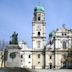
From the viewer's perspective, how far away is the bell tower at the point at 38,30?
8575 cm

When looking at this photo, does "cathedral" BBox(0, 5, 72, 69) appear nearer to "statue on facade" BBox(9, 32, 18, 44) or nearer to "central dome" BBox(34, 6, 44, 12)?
"central dome" BBox(34, 6, 44, 12)

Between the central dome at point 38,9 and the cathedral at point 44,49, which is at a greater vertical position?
the central dome at point 38,9

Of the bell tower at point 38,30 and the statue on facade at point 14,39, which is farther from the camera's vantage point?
the bell tower at point 38,30

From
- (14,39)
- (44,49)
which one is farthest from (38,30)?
(14,39)

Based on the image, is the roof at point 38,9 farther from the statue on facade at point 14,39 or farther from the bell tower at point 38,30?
the statue on facade at point 14,39

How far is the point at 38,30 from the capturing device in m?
86.4

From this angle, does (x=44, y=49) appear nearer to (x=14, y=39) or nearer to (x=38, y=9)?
(x=38, y=9)

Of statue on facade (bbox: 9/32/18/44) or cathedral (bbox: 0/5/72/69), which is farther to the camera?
cathedral (bbox: 0/5/72/69)

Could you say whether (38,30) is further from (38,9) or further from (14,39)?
(14,39)

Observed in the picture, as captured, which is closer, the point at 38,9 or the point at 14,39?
the point at 14,39

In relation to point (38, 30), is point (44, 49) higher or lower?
lower

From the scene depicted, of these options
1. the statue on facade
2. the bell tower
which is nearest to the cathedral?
the bell tower

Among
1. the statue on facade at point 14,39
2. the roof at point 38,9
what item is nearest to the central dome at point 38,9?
the roof at point 38,9

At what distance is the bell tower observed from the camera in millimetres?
85750
